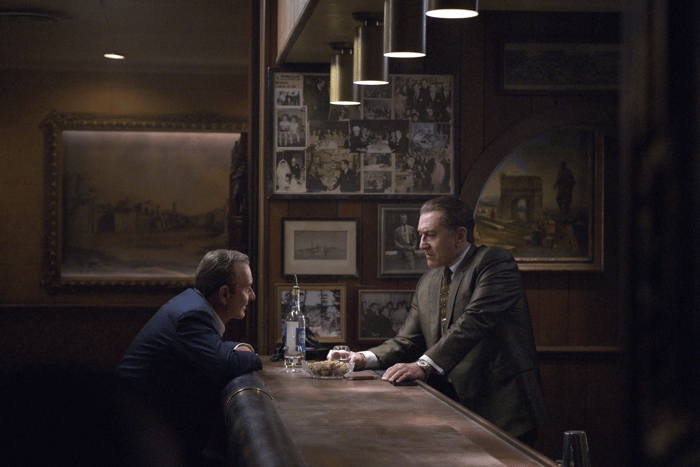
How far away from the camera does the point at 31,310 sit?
752 cm

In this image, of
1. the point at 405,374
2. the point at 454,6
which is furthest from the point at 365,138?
the point at 454,6

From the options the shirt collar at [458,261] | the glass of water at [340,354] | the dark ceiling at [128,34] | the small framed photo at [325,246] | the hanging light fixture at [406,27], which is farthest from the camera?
the dark ceiling at [128,34]

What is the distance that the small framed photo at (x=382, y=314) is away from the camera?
4.23 m

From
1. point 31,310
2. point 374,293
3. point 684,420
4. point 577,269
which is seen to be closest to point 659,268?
point 684,420

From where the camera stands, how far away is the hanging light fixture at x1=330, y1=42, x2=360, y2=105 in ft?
12.1

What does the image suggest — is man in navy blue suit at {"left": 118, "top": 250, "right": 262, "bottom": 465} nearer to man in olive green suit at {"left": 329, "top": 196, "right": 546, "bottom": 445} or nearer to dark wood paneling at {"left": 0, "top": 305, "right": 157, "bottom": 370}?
man in olive green suit at {"left": 329, "top": 196, "right": 546, "bottom": 445}

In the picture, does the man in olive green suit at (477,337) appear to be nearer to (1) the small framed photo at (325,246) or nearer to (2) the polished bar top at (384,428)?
(2) the polished bar top at (384,428)

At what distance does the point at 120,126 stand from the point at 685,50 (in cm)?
805

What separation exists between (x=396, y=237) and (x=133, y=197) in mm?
4562

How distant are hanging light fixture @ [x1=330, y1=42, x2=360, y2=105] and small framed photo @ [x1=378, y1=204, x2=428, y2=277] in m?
0.76

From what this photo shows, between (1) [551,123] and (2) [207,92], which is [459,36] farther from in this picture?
(2) [207,92]

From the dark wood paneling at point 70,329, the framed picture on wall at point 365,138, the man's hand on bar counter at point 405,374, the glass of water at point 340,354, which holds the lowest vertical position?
the dark wood paneling at point 70,329

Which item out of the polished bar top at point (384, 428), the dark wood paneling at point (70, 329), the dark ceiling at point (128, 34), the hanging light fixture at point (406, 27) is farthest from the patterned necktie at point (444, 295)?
the dark wood paneling at point (70, 329)

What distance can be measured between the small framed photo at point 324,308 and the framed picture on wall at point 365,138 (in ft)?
1.66
